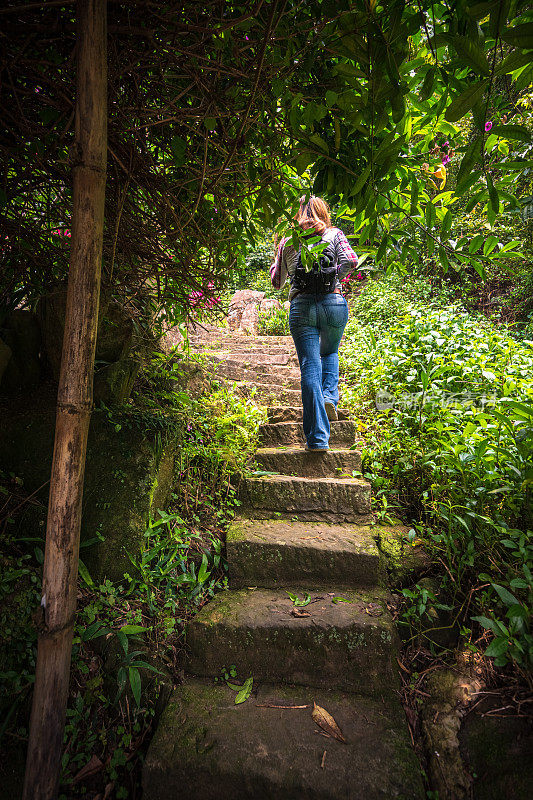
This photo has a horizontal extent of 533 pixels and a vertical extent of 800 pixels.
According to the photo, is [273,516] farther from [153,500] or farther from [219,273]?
[219,273]

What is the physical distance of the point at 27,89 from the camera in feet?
3.30

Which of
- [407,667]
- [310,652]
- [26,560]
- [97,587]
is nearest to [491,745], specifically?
[407,667]

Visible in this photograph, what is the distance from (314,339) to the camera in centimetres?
273

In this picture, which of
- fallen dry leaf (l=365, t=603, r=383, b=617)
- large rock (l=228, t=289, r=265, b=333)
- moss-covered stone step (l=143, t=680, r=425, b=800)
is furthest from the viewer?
large rock (l=228, t=289, r=265, b=333)

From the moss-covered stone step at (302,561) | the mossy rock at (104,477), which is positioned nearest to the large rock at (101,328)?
the mossy rock at (104,477)

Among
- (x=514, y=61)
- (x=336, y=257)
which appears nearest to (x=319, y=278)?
(x=336, y=257)

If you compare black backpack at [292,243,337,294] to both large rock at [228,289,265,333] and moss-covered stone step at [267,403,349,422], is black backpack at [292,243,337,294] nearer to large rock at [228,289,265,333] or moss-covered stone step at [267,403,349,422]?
moss-covered stone step at [267,403,349,422]

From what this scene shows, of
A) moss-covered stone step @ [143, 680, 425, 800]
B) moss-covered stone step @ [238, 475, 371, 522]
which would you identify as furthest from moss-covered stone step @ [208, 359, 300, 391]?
moss-covered stone step @ [143, 680, 425, 800]

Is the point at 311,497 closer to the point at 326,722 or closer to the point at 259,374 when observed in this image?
the point at 326,722

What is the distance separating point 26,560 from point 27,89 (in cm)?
178

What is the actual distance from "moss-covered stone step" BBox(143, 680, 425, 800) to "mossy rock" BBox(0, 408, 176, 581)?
0.71 metres

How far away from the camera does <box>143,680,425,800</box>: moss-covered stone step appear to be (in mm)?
1291

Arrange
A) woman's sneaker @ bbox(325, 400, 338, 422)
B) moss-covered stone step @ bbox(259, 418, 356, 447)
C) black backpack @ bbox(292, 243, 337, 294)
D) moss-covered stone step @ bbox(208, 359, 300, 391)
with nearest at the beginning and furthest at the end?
black backpack @ bbox(292, 243, 337, 294) < woman's sneaker @ bbox(325, 400, 338, 422) < moss-covered stone step @ bbox(259, 418, 356, 447) < moss-covered stone step @ bbox(208, 359, 300, 391)

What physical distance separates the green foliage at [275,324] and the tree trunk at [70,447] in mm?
5957
